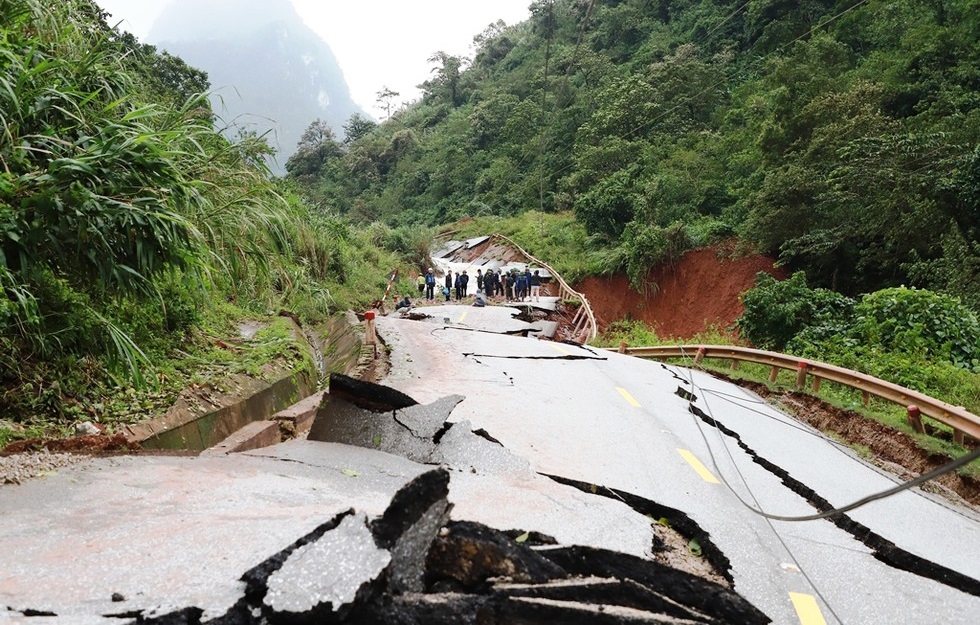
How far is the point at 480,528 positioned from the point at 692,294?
23427 mm

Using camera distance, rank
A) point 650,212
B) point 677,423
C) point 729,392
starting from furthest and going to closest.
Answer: point 650,212 → point 729,392 → point 677,423

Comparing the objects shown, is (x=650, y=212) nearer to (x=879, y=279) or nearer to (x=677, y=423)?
(x=879, y=279)

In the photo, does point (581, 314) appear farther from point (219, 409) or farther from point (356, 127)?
point (356, 127)

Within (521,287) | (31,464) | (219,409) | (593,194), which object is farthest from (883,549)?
(593,194)

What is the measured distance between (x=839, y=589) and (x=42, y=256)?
585 centimetres

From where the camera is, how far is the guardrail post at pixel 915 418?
723 cm

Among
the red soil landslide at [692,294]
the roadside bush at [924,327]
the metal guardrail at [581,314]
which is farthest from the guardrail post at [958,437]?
the red soil landslide at [692,294]

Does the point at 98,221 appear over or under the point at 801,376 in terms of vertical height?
over

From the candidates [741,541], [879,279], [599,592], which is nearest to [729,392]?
[741,541]

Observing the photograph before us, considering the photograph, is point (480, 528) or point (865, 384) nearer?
point (480, 528)

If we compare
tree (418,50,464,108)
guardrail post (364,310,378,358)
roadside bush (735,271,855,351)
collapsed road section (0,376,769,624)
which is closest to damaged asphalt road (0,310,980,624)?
collapsed road section (0,376,769,624)

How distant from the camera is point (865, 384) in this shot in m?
8.22

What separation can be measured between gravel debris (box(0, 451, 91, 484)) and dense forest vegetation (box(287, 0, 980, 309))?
10.7 metres

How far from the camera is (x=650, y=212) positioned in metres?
28.2
